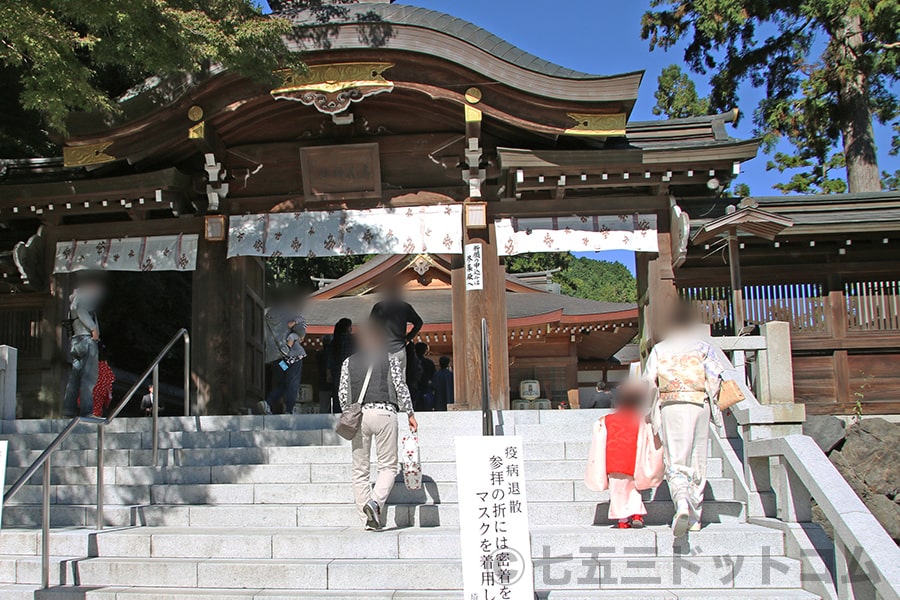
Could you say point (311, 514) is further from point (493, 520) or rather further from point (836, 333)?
point (836, 333)

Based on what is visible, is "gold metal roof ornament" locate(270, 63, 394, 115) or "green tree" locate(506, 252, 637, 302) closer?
"gold metal roof ornament" locate(270, 63, 394, 115)

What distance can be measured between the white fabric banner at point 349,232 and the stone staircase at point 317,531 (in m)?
3.14

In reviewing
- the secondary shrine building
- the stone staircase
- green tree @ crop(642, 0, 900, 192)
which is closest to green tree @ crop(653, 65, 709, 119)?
green tree @ crop(642, 0, 900, 192)

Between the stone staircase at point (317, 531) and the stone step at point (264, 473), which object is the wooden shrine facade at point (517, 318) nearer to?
the stone staircase at point (317, 531)

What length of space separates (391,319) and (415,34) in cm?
444

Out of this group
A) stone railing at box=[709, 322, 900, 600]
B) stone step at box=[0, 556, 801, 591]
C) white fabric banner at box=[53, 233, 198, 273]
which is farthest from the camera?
white fabric banner at box=[53, 233, 198, 273]

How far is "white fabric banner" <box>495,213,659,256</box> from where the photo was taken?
34.7 ft

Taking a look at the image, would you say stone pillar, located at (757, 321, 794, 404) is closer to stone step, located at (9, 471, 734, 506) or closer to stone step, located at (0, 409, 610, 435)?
stone step, located at (9, 471, 734, 506)

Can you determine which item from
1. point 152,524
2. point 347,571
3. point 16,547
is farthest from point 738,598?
point 16,547

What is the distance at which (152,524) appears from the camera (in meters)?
6.53

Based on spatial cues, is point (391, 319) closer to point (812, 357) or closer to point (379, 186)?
point (379, 186)

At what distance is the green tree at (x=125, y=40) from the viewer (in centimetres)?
682

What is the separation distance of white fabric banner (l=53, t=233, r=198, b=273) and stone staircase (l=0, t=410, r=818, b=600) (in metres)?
3.35

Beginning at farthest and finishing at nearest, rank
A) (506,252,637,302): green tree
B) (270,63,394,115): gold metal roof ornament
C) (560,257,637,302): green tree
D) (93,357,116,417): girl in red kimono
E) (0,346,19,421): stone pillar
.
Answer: (560,257,637,302): green tree → (506,252,637,302): green tree → (270,63,394,115): gold metal roof ornament → (93,357,116,417): girl in red kimono → (0,346,19,421): stone pillar
